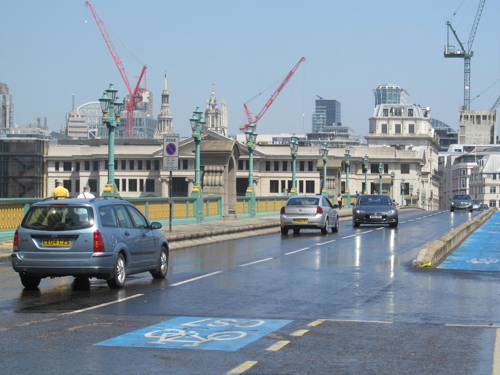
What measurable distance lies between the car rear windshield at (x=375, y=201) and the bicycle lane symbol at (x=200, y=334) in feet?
92.5

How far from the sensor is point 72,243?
1223cm

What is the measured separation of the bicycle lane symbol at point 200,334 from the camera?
25.8ft

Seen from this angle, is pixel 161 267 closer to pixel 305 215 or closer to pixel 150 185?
pixel 305 215

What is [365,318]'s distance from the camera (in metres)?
9.76

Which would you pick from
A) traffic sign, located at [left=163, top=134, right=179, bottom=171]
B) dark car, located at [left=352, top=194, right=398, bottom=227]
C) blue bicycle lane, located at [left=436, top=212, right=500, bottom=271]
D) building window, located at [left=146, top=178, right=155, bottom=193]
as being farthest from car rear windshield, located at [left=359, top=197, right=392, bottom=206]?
building window, located at [left=146, top=178, right=155, bottom=193]

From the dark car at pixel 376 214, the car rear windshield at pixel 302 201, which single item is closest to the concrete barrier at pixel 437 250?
the car rear windshield at pixel 302 201

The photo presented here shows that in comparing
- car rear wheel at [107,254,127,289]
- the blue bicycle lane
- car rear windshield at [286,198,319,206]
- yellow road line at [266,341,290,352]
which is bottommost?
yellow road line at [266,341,290,352]

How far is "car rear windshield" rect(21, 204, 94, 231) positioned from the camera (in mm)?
12359

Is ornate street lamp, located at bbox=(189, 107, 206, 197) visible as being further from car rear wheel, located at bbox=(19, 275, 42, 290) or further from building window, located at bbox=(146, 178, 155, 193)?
building window, located at bbox=(146, 178, 155, 193)

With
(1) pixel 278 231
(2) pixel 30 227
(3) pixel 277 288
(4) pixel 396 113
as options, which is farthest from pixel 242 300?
(4) pixel 396 113

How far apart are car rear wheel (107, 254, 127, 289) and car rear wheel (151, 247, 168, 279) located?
1353 mm

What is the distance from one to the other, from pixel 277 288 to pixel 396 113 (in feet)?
528

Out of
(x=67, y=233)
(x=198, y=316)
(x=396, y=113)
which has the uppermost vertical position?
(x=396, y=113)

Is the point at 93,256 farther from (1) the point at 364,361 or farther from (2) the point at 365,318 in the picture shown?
(1) the point at 364,361
